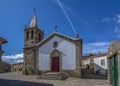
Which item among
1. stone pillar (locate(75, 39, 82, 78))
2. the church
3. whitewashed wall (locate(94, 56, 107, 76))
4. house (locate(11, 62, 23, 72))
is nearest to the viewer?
stone pillar (locate(75, 39, 82, 78))

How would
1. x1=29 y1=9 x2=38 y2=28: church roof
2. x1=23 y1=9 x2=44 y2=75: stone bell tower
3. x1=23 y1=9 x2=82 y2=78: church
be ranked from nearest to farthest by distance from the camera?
1. x1=23 y1=9 x2=82 y2=78: church
2. x1=23 y1=9 x2=44 y2=75: stone bell tower
3. x1=29 y1=9 x2=38 y2=28: church roof

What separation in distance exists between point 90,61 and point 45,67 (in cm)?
1944

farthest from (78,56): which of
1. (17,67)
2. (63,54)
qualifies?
(17,67)

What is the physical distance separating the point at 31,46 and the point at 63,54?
6.10 metres

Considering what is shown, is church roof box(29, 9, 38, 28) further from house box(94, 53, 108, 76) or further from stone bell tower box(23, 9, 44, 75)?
house box(94, 53, 108, 76)

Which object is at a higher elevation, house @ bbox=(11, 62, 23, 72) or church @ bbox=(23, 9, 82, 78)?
church @ bbox=(23, 9, 82, 78)

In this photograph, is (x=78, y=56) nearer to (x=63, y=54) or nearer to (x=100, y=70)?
(x=63, y=54)

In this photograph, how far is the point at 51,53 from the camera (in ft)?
86.4

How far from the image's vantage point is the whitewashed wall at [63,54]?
24688mm

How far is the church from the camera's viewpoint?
24.6 metres

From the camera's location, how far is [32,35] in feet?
95.4

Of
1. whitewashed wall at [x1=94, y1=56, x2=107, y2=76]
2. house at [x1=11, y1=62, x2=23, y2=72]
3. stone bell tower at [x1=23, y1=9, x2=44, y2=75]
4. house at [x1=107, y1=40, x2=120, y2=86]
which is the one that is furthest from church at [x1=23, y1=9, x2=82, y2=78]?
house at [x1=11, y1=62, x2=23, y2=72]

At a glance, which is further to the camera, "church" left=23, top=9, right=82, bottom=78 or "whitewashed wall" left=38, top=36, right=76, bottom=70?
"whitewashed wall" left=38, top=36, right=76, bottom=70

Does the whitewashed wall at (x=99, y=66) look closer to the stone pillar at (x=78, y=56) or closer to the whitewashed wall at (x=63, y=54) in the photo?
the stone pillar at (x=78, y=56)
